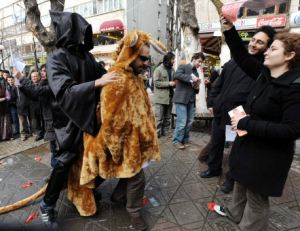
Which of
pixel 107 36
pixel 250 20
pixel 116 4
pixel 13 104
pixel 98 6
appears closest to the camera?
pixel 13 104

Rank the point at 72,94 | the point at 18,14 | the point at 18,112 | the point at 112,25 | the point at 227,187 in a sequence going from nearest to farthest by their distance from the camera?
the point at 72,94 < the point at 227,187 < the point at 18,112 < the point at 112,25 < the point at 18,14

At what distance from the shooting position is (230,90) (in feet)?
10.9

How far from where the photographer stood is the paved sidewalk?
2.90m

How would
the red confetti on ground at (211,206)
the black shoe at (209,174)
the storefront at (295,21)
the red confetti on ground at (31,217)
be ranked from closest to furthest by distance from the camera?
the red confetti on ground at (31,217), the red confetti on ground at (211,206), the black shoe at (209,174), the storefront at (295,21)

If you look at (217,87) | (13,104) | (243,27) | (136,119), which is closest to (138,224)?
(136,119)

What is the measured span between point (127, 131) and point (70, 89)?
644 millimetres

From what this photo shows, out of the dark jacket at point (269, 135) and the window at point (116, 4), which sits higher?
the window at point (116, 4)

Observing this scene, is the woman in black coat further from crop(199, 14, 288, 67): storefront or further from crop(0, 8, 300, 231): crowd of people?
crop(199, 14, 288, 67): storefront

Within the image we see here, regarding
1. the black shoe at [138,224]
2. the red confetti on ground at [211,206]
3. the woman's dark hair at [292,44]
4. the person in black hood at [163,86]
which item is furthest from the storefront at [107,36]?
the woman's dark hair at [292,44]

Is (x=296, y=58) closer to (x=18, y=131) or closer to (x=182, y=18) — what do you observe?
(x=182, y=18)

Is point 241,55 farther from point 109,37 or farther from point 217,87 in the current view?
point 109,37

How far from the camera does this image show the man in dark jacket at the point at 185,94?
5090 millimetres

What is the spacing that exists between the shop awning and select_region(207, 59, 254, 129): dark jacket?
2377cm

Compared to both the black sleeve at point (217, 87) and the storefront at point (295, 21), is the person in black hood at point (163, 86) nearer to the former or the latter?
the black sleeve at point (217, 87)
